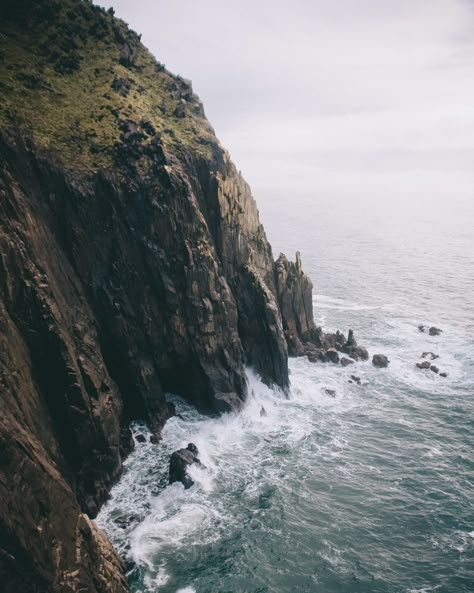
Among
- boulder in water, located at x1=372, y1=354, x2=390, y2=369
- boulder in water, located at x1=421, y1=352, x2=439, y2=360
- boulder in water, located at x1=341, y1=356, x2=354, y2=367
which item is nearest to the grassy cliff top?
boulder in water, located at x1=341, y1=356, x2=354, y2=367

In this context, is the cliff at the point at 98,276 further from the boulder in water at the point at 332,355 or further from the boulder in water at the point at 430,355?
the boulder in water at the point at 430,355

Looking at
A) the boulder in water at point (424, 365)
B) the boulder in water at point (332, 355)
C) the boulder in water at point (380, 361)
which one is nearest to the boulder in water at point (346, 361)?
the boulder in water at point (332, 355)

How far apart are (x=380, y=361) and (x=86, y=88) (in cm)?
6573

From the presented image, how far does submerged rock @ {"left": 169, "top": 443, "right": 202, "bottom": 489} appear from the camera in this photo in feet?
159

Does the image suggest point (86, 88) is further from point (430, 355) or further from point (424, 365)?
point (430, 355)

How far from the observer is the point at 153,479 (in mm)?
48875

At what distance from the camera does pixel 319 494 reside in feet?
160

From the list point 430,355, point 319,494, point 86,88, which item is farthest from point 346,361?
→ point 86,88

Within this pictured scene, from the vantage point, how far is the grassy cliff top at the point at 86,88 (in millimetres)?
52906

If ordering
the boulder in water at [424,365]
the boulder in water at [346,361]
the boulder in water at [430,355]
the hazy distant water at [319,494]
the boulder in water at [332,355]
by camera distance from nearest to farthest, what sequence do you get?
Answer: 1. the hazy distant water at [319,494]
2. the boulder in water at [424,365]
3. the boulder in water at [346,361]
4. the boulder in water at [332,355]
5. the boulder in water at [430,355]

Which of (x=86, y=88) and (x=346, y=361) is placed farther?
(x=346, y=361)

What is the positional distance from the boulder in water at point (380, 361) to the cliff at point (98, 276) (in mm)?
18975

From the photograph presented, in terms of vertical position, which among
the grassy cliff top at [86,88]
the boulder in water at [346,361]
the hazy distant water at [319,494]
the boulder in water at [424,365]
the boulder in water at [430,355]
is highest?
the grassy cliff top at [86,88]

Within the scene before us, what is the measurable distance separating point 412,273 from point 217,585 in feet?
446
